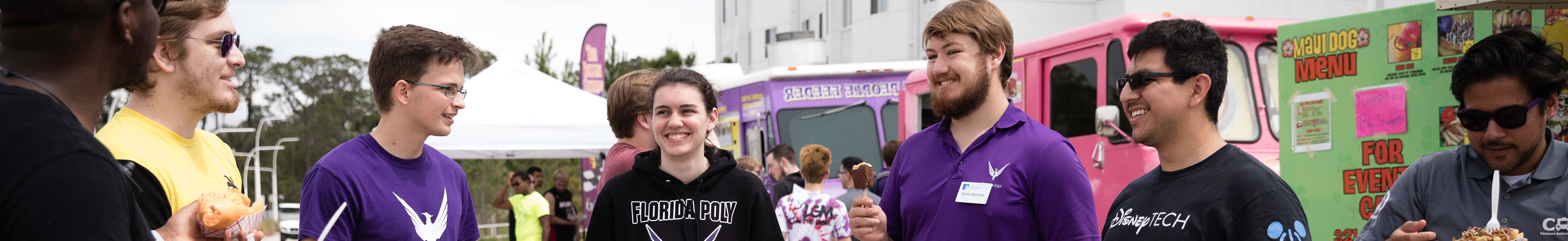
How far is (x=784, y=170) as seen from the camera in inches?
298

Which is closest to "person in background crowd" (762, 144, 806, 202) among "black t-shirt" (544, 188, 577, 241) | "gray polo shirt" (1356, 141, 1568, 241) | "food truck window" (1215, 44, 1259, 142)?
"food truck window" (1215, 44, 1259, 142)

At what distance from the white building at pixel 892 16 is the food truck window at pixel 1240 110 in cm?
643

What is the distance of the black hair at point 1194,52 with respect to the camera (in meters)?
2.39

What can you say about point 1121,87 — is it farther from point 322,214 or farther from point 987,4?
point 322,214

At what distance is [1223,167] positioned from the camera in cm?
223

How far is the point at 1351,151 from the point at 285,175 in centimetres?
4623


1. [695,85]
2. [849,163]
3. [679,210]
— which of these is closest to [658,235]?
[679,210]

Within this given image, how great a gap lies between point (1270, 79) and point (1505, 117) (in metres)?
3.51

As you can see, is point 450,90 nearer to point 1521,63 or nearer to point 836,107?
point 1521,63

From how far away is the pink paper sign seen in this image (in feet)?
14.7

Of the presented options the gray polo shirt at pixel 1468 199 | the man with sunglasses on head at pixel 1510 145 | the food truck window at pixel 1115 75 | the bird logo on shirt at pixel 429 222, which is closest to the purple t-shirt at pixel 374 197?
the bird logo on shirt at pixel 429 222

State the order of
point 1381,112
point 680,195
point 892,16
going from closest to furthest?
point 680,195, point 1381,112, point 892,16

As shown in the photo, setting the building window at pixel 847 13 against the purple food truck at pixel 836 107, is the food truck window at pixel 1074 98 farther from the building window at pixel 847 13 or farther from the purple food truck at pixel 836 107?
the building window at pixel 847 13

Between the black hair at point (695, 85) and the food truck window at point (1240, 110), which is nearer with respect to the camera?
the black hair at point (695, 85)
